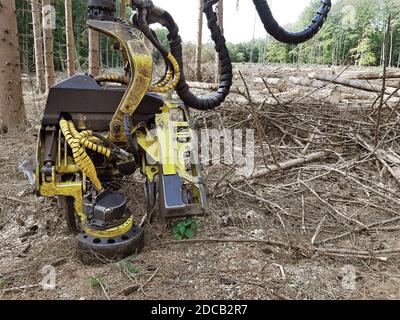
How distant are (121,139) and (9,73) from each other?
14.3 ft

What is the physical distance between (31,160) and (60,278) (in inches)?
60.0

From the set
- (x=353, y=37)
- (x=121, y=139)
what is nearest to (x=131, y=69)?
(x=121, y=139)

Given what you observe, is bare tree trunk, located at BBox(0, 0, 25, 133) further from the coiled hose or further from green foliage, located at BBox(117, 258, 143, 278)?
green foliage, located at BBox(117, 258, 143, 278)

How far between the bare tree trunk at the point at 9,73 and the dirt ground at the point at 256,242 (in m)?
1.74

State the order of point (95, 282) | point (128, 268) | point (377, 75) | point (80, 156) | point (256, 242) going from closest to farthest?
point (95, 282) → point (128, 268) → point (80, 156) → point (256, 242) → point (377, 75)

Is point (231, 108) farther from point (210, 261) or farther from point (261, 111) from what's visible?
point (210, 261)

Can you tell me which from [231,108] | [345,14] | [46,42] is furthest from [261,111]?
[345,14]

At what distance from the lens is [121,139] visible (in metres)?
2.90

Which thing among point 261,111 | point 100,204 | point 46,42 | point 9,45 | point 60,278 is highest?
point 46,42

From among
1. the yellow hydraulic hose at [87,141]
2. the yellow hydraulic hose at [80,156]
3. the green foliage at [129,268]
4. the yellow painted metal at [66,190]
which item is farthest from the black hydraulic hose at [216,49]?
the green foliage at [129,268]

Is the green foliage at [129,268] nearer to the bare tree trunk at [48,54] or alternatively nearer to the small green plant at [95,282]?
the small green plant at [95,282]

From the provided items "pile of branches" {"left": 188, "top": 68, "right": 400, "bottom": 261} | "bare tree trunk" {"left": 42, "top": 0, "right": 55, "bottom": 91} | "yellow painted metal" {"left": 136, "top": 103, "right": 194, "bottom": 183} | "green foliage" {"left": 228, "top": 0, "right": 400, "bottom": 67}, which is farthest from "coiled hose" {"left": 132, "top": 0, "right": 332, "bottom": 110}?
"green foliage" {"left": 228, "top": 0, "right": 400, "bottom": 67}

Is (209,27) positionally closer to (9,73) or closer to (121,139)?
(121,139)

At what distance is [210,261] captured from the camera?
2.64 metres
